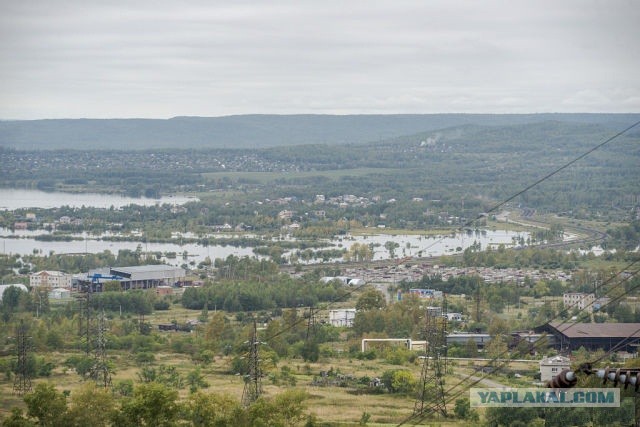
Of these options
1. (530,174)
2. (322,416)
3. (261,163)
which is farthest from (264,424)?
(261,163)

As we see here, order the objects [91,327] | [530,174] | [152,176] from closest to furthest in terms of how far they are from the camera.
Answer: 1. [91,327]
2. [530,174]
3. [152,176]

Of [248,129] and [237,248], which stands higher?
[248,129]

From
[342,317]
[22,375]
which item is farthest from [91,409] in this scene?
[342,317]

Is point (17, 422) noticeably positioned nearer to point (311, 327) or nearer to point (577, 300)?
point (311, 327)

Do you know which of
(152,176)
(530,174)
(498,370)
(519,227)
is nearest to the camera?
→ (498,370)

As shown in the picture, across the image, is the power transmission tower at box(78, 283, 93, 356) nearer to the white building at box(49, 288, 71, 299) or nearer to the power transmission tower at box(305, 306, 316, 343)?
the power transmission tower at box(305, 306, 316, 343)

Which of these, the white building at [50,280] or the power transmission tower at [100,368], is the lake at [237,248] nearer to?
the white building at [50,280]

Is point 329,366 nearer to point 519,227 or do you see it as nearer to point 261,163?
point 519,227
